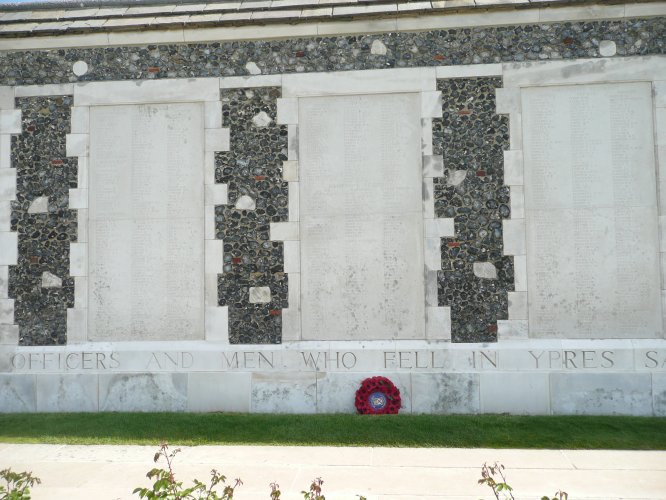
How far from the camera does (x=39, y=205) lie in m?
8.45

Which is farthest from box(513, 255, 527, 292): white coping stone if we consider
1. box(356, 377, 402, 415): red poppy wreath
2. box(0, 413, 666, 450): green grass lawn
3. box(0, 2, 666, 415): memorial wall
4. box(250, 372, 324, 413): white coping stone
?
box(250, 372, 324, 413): white coping stone

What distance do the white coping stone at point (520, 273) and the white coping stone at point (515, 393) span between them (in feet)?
3.53

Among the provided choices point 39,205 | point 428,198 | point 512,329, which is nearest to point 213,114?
point 39,205

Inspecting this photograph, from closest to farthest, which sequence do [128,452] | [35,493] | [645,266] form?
[35,493] < [128,452] < [645,266]

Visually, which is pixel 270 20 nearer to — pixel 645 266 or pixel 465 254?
pixel 465 254

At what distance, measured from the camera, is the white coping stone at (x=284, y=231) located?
8195 millimetres

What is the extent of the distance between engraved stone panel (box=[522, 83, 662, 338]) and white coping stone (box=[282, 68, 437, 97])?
145 centimetres

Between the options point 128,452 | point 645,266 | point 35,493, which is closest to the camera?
point 35,493

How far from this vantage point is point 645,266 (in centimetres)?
787

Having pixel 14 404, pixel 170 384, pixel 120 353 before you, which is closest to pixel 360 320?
pixel 170 384

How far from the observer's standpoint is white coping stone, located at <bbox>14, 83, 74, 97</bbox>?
8.55 metres

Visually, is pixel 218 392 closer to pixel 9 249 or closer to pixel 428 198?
pixel 9 249

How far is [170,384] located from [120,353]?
78 cm

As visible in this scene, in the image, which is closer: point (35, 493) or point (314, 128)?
point (35, 493)
